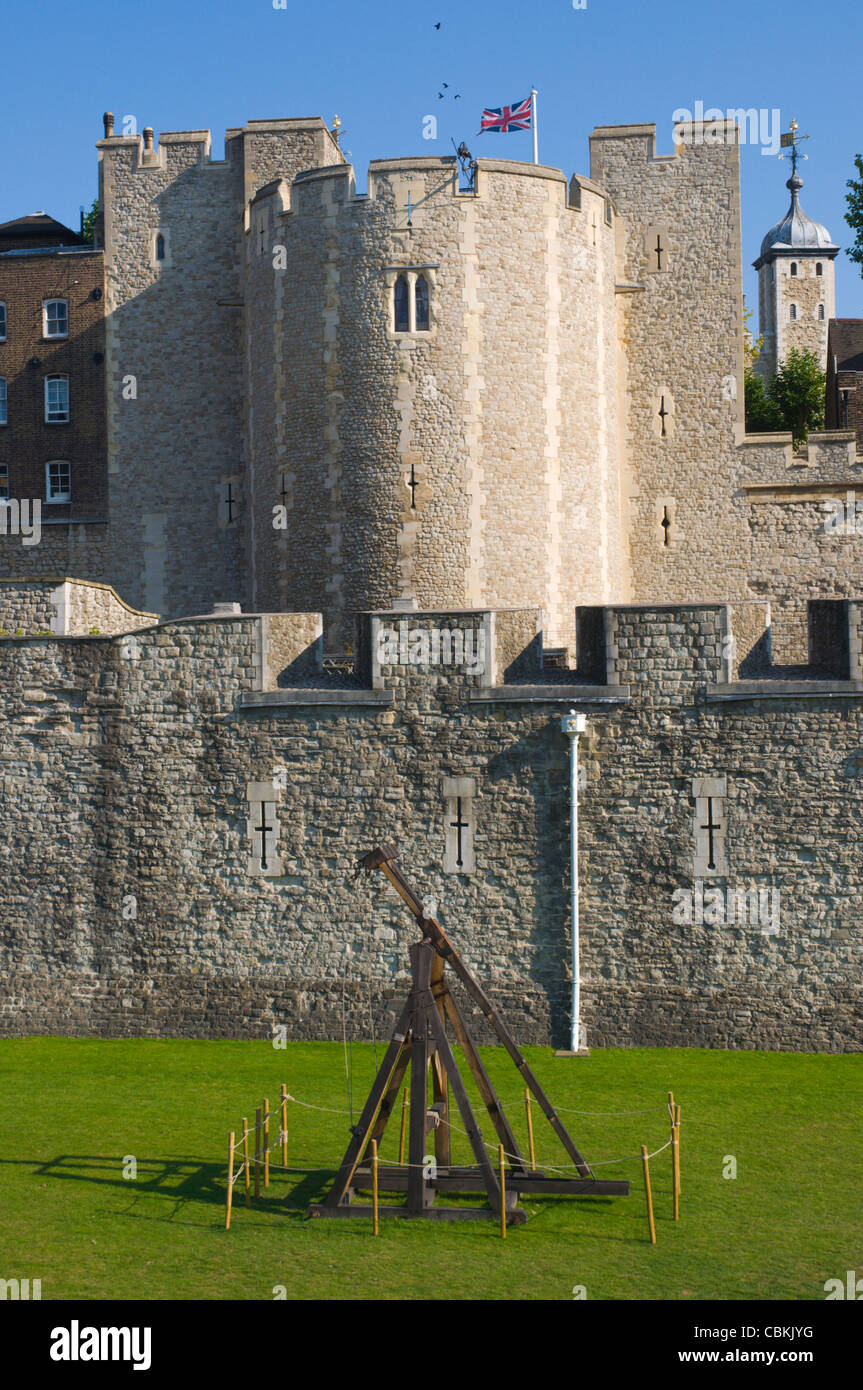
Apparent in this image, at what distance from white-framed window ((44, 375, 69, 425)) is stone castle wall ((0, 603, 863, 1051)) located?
52.5 ft

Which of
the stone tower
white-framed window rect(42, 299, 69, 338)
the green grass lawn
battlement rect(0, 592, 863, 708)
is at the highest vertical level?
the stone tower

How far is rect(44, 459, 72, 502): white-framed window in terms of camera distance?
3475 centimetres

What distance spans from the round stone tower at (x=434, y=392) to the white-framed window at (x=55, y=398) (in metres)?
7.92

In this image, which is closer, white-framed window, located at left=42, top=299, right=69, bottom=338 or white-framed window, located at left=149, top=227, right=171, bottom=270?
white-framed window, located at left=149, top=227, right=171, bottom=270

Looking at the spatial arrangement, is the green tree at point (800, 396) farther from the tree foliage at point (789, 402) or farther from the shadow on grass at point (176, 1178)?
the shadow on grass at point (176, 1178)

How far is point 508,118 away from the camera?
1143 inches

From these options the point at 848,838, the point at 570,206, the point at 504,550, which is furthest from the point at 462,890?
the point at 570,206

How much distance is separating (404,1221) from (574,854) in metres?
6.30

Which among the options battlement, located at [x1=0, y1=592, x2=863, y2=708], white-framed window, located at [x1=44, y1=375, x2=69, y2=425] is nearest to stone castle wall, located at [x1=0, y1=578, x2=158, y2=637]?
battlement, located at [x1=0, y1=592, x2=863, y2=708]

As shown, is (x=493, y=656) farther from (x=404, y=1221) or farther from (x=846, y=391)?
(x=846, y=391)

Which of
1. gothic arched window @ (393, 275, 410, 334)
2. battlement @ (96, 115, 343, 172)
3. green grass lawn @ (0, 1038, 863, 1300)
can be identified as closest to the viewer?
green grass lawn @ (0, 1038, 863, 1300)

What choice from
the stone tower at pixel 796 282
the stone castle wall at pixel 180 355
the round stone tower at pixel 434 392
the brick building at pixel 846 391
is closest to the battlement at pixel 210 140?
the stone castle wall at pixel 180 355

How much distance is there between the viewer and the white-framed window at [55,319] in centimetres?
3472

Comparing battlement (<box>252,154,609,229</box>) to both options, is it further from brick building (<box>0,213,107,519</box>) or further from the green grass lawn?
the green grass lawn
